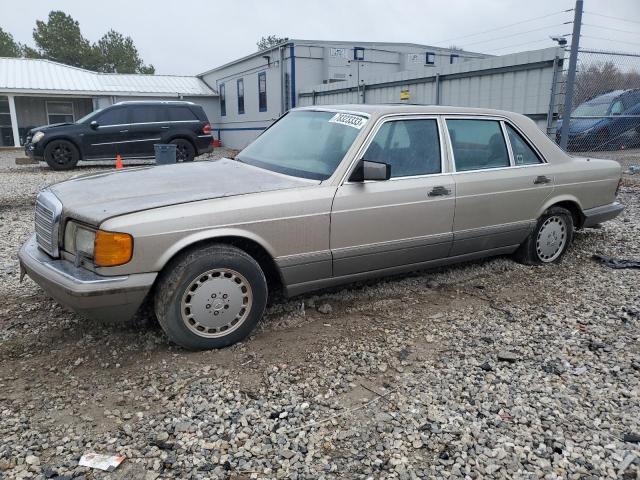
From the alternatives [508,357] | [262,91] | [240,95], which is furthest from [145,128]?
[508,357]

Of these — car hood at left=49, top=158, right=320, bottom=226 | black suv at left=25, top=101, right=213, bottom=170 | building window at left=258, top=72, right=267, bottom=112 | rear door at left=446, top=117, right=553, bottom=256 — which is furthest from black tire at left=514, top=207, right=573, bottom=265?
building window at left=258, top=72, right=267, bottom=112

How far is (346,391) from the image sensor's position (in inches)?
118

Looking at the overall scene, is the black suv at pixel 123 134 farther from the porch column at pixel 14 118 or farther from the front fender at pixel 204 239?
the front fender at pixel 204 239

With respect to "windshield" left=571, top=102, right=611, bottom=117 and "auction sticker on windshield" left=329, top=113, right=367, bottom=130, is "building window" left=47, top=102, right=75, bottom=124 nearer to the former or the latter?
"windshield" left=571, top=102, right=611, bottom=117

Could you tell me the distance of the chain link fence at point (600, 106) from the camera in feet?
30.5

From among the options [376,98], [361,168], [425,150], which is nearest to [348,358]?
[361,168]

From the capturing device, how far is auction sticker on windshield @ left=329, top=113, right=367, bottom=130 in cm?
404

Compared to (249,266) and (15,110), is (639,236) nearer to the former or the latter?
(249,266)

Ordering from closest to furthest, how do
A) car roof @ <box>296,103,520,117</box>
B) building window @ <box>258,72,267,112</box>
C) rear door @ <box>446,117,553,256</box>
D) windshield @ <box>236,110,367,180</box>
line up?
windshield @ <box>236,110,367,180</box>
car roof @ <box>296,103,520,117</box>
rear door @ <box>446,117,553,256</box>
building window @ <box>258,72,267,112</box>

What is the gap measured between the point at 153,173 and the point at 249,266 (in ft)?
4.16

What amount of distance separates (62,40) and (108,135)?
41638 mm

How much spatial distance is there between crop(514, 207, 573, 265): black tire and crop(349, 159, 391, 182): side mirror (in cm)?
220

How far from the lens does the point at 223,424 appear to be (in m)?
2.67

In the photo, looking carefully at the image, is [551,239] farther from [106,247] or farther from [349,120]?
[106,247]
